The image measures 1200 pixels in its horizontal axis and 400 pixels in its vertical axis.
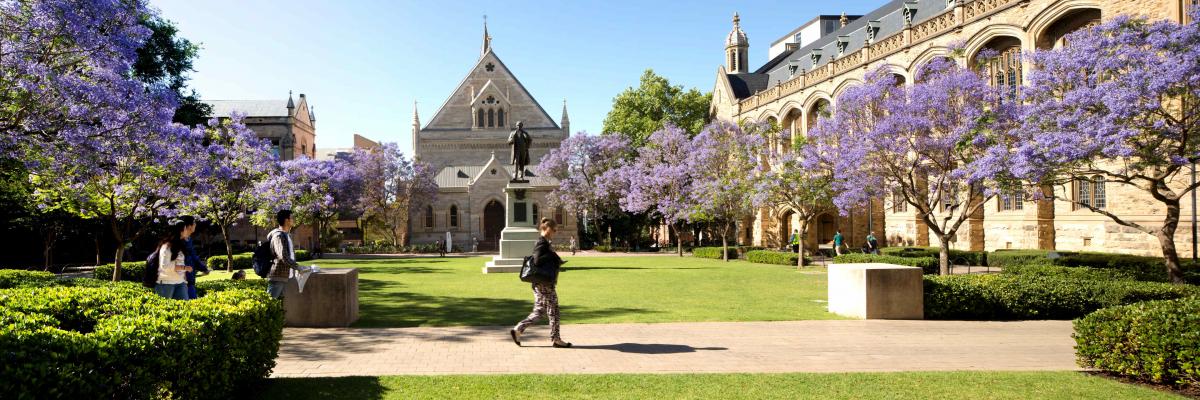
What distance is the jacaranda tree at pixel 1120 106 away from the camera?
13781 mm

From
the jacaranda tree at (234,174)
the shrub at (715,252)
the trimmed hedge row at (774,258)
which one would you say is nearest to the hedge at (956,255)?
the trimmed hedge row at (774,258)

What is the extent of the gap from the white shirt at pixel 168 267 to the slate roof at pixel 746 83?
50.6 metres

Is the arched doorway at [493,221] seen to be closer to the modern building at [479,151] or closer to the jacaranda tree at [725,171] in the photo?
the modern building at [479,151]

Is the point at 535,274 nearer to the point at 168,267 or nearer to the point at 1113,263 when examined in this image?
the point at 168,267

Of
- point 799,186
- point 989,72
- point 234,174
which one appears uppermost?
point 989,72

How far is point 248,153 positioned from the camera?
Result: 910 inches

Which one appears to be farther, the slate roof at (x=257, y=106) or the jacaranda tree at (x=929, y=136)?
the slate roof at (x=257, y=106)

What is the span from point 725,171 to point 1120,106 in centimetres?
2011

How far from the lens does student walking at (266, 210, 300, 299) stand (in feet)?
28.8

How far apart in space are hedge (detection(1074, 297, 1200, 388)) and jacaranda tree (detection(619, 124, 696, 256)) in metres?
25.6

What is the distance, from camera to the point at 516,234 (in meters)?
24.5

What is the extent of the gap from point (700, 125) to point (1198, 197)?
3558 centimetres

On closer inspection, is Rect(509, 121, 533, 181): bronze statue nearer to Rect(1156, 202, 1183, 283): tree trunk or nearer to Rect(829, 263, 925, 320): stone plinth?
Rect(829, 263, 925, 320): stone plinth

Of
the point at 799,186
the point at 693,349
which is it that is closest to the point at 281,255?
the point at 693,349
